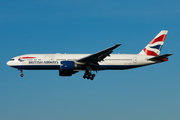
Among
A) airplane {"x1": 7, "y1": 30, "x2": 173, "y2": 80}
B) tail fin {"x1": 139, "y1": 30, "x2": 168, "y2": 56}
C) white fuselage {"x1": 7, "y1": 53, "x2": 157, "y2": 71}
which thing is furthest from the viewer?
tail fin {"x1": 139, "y1": 30, "x2": 168, "y2": 56}

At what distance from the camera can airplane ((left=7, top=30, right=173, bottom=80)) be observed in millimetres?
43406

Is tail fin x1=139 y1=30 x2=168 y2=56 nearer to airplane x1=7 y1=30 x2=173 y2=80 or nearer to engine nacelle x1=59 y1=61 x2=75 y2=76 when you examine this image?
airplane x1=7 y1=30 x2=173 y2=80

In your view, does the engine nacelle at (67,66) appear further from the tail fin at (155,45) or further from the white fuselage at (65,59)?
the tail fin at (155,45)

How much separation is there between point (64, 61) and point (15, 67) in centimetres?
730

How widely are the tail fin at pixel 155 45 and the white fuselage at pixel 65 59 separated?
6.66 feet

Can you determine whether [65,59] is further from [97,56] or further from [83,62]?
[97,56]

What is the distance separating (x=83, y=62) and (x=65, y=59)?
111 inches

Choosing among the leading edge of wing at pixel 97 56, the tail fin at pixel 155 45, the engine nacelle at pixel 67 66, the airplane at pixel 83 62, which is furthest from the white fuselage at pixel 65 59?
the tail fin at pixel 155 45

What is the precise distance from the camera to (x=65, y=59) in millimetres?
45062

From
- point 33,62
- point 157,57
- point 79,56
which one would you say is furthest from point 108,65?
point 33,62

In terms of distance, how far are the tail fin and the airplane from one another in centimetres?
137

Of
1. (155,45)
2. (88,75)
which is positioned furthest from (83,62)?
(155,45)

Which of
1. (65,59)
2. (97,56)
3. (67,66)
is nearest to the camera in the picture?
(97,56)

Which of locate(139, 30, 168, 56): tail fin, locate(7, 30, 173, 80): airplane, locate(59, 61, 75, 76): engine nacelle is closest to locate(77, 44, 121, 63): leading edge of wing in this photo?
locate(7, 30, 173, 80): airplane
